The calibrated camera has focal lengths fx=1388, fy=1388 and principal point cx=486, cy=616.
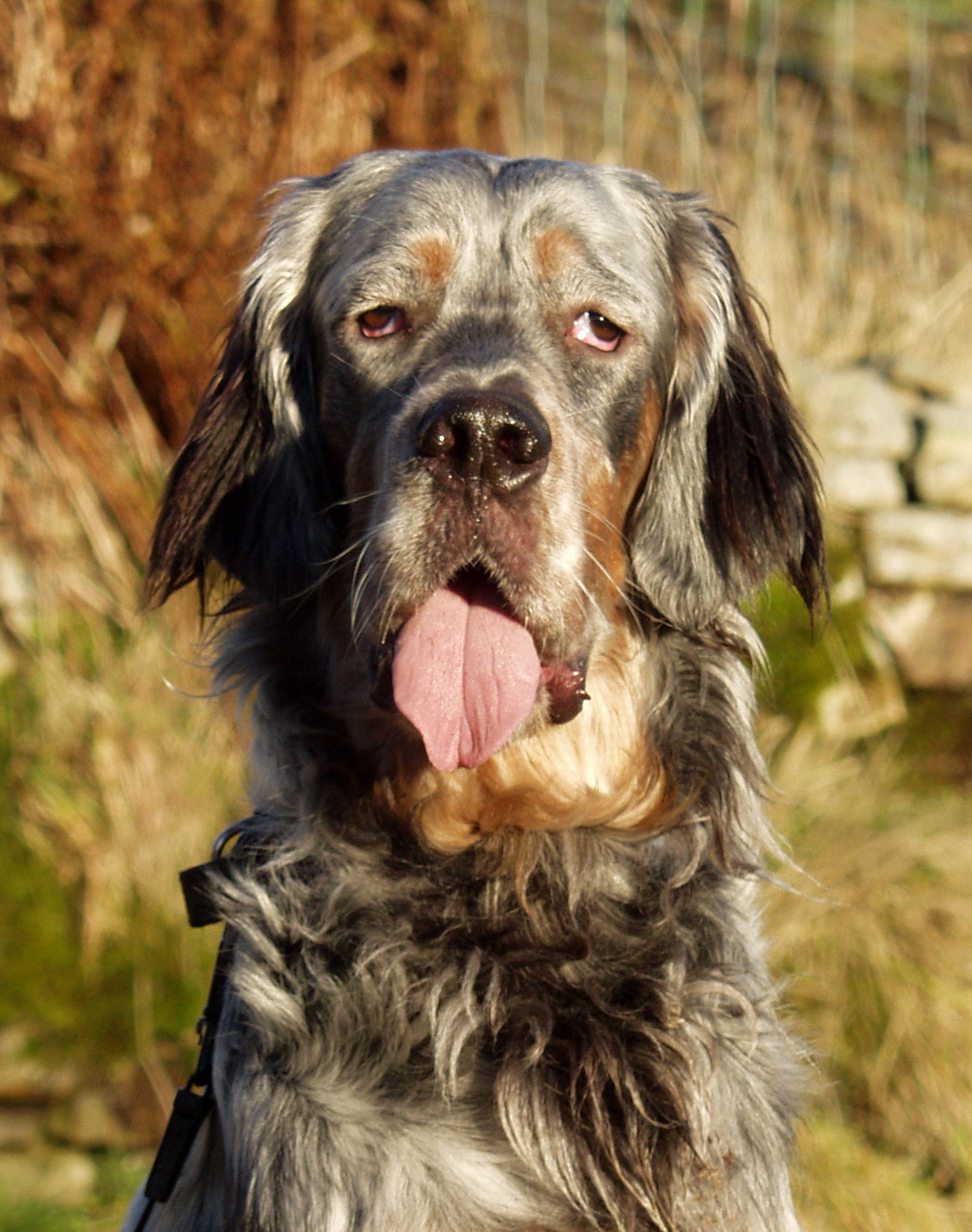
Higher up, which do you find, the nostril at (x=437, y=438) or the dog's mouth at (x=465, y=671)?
the nostril at (x=437, y=438)

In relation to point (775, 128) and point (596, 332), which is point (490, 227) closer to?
point (596, 332)

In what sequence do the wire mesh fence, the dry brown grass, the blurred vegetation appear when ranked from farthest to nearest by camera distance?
the wire mesh fence, the blurred vegetation, the dry brown grass

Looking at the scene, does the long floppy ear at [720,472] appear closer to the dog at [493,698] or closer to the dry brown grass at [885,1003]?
the dog at [493,698]

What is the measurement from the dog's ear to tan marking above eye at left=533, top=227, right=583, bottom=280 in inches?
20.3

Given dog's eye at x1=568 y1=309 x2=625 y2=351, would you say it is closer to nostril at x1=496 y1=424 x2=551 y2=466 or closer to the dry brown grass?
nostril at x1=496 y1=424 x2=551 y2=466

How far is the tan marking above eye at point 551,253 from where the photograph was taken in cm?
278

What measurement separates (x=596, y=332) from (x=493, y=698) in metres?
0.84

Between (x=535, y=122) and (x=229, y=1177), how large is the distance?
227 inches

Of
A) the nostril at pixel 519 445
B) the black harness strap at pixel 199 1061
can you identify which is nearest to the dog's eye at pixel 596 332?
the nostril at pixel 519 445

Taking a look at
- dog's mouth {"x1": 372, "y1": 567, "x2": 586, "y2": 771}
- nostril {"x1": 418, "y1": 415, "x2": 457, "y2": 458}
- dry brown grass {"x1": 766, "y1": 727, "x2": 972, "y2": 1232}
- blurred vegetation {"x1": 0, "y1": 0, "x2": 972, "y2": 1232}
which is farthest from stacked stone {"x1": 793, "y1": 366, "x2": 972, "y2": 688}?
nostril {"x1": 418, "y1": 415, "x2": 457, "y2": 458}

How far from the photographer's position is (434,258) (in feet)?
9.07

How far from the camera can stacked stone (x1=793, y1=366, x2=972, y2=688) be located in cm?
612

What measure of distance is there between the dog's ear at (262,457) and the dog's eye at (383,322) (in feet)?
0.66

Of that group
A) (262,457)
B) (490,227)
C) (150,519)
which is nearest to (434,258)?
(490,227)
